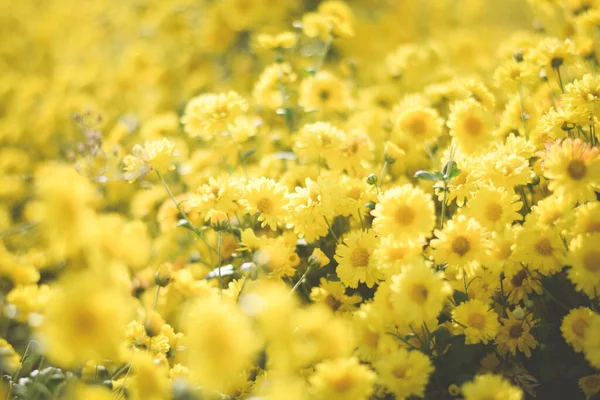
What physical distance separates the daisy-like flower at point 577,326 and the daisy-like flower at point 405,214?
369mm

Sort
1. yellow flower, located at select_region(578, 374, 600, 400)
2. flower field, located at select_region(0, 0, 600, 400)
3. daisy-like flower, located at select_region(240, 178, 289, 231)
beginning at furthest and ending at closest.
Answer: daisy-like flower, located at select_region(240, 178, 289, 231) → yellow flower, located at select_region(578, 374, 600, 400) → flower field, located at select_region(0, 0, 600, 400)

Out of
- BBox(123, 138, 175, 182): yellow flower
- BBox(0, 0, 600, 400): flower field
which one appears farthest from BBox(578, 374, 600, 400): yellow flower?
BBox(123, 138, 175, 182): yellow flower

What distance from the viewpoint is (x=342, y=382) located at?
967 mm

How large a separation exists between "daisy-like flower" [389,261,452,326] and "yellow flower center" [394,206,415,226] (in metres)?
0.10

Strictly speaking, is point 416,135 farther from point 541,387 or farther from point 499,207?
point 541,387

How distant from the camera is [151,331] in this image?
4.19 ft

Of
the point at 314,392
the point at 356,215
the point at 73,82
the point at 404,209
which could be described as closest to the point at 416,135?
the point at 356,215

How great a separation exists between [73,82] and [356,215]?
8.58 ft

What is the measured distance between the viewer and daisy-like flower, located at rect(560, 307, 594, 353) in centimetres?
111

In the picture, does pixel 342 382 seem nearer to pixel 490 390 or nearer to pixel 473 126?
pixel 490 390

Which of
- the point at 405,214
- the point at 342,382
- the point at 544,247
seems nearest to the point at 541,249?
the point at 544,247

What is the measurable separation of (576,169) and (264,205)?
2.45 ft

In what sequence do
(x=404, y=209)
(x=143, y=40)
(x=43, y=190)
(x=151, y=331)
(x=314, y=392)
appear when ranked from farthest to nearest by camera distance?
(x=143, y=40)
(x=151, y=331)
(x=404, y=209)
(x=314, y=392)
(x=43, y=190)

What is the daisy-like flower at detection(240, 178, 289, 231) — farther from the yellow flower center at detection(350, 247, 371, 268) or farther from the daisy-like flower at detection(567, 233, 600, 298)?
the daisy-like flower at detection(567, 233, 600, 298)
